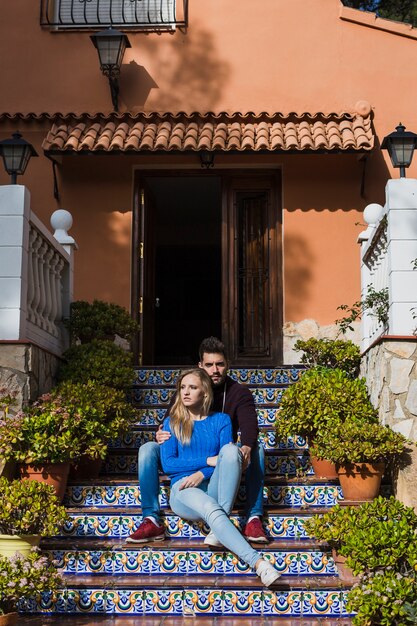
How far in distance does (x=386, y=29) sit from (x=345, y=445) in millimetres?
6143

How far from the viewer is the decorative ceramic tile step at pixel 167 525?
234 inches

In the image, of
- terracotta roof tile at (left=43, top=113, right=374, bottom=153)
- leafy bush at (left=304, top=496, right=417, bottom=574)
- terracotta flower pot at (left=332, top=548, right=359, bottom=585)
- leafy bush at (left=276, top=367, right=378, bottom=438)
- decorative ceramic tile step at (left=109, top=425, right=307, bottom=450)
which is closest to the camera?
leafy bush at (left=304, top=496, right=417, bottom=574)

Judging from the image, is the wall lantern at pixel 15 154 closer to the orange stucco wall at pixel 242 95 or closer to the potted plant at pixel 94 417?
the potted plant at pixel 94 417

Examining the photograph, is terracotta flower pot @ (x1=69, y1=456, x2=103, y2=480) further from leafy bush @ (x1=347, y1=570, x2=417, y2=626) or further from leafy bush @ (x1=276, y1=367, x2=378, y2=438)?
leafy bush @ (x1=347, y1=570, x2=417, y2=626)

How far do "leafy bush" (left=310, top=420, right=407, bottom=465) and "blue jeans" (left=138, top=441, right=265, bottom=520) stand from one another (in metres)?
0.55

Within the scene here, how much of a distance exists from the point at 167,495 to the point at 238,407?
78 cm

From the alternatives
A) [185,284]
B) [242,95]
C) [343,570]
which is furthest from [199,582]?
[185,284]

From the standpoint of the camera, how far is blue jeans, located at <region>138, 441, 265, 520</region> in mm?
5848

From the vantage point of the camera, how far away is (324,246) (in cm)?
1019

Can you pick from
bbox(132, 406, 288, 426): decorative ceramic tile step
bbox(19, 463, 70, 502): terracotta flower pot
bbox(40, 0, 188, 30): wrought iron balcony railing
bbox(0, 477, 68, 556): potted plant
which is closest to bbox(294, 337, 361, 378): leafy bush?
bbox(132, 406, 288, 426): decorative ceramic tile step

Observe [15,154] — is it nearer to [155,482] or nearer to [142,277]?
[142,277]

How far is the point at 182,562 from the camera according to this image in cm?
562

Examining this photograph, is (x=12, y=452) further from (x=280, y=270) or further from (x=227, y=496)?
(x=280, y=270)

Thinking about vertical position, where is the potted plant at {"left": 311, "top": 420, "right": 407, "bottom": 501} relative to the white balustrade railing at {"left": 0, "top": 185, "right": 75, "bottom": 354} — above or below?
below
